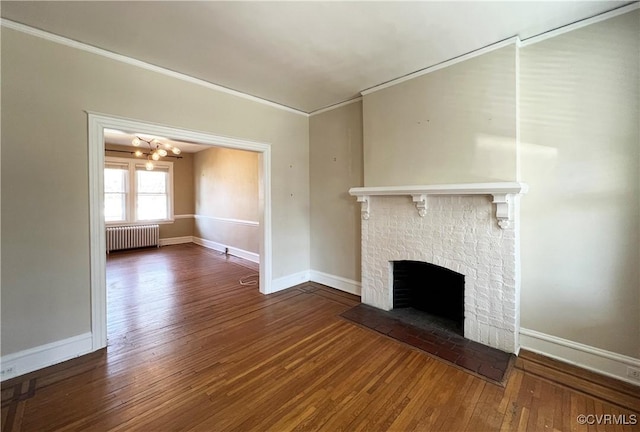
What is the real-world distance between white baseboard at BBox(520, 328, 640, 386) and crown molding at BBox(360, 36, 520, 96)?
2.70 m

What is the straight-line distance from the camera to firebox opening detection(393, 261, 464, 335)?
3135 millimetres

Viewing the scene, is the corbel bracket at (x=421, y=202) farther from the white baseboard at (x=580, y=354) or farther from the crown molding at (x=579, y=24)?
the crown molding at (x=579, y=24)

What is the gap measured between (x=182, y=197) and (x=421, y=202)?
7.73 metres

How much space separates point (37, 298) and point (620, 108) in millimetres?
5056

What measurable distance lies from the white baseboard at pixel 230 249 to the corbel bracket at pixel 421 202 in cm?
391

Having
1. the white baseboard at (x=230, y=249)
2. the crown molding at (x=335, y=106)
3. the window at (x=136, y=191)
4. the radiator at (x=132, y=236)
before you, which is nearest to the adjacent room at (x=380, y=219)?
the crown molding at (x=335, y=106)

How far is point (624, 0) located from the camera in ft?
6.48

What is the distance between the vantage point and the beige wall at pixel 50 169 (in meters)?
2.17

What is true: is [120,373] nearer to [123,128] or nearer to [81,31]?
[123,128]

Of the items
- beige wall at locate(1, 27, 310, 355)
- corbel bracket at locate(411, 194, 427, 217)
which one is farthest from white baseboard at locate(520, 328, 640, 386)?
beige wall at locate(1, 27, 310, 355)

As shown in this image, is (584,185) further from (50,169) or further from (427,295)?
(50,169)

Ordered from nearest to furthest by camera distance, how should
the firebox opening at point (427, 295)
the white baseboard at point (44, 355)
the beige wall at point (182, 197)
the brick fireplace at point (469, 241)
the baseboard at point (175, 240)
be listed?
the white baseboard at point (44, 355)
the brick fireplace at point (469, 241)
the firebox opening at point (427, 295)
the baseboard at point (175, 240)
the beige wall at point (182, 197)

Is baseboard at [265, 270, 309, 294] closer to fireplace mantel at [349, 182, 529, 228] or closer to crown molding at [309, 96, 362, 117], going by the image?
Result: fireplace mantel at [349, 182, 529, 228]

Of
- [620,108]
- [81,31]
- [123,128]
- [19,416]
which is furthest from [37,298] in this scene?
[620,108]
